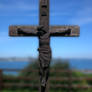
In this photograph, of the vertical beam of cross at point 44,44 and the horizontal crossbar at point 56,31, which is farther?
the horizontal crossbar at point 56,31

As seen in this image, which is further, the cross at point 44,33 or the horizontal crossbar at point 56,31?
the horizontal crossbar at point 56,31

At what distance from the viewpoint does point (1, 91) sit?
10336 mm

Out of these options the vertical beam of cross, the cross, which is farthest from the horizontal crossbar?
the vertical beam of cross

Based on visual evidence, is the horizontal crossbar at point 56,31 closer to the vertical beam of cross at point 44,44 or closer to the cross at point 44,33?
the cross at point 44,33

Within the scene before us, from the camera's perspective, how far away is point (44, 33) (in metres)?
4.91

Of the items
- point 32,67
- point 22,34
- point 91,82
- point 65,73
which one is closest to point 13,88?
point 32,67

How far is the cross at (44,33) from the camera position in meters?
4.74

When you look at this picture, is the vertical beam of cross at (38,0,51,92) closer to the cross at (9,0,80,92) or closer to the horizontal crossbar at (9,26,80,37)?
the cross at (9,0,80,92)

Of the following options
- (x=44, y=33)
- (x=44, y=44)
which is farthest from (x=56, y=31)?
(x=44, y=44)

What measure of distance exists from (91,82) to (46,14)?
665 cm

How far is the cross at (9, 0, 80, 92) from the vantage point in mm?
4738

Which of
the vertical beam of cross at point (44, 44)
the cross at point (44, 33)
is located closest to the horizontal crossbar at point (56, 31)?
the cross at point (44, 33)

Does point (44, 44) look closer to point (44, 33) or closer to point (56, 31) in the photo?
point (44, 33)

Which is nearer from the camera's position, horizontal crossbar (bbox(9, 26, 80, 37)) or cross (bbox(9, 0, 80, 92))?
cross (bbox(9, 0, 80, 92))
